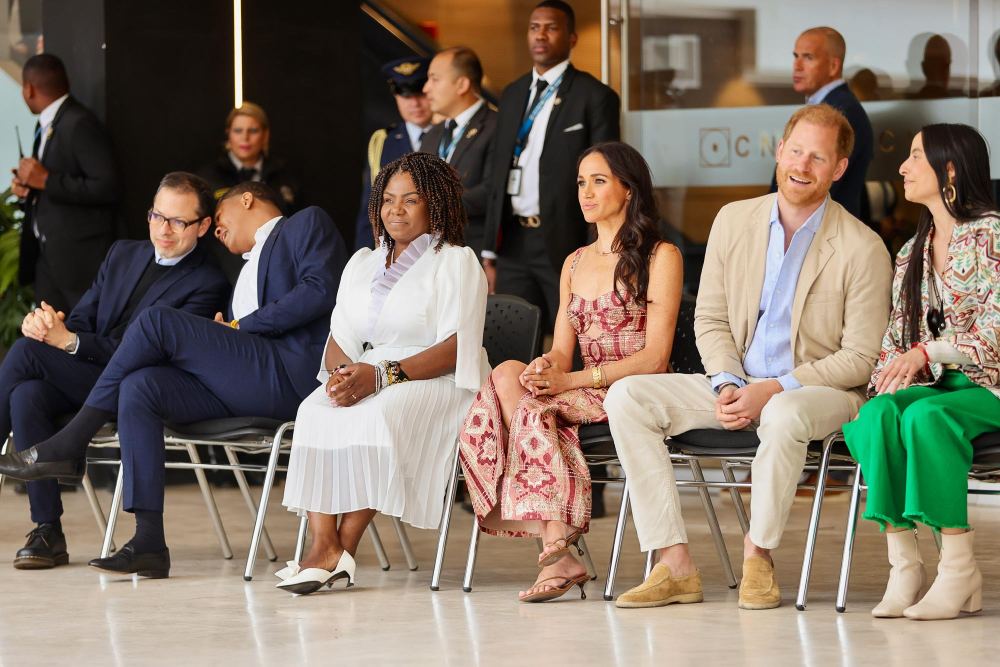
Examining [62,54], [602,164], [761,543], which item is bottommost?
[761,543]

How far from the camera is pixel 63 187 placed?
7.41 metres

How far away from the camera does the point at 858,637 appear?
3.75 meters

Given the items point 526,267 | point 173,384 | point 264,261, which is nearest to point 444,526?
point 173,384

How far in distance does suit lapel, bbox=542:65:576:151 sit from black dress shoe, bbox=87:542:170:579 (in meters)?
2.49

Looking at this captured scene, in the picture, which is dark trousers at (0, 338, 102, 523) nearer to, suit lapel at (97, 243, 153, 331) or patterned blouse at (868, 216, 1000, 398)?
suit lapel at (97, 243, 153, 331)

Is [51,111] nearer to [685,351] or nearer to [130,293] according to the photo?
[130,293]

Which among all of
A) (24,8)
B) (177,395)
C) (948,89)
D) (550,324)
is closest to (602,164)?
(177,395)

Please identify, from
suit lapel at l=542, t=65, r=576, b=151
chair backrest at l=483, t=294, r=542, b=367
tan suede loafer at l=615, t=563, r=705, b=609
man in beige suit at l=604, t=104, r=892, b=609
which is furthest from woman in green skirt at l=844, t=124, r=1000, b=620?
suit lapel at l=542, t=65, r=576, b=151

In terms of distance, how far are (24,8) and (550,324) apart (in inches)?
133

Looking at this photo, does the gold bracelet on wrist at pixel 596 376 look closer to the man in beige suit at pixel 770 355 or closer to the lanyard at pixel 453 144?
the man in beige suit at pixel 770 355

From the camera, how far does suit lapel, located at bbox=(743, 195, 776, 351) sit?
14.9 ft

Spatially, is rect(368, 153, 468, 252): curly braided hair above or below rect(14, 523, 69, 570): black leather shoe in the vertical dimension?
above

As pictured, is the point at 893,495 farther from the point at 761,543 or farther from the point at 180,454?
the point at 180,454

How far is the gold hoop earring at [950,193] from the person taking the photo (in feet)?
14.1
